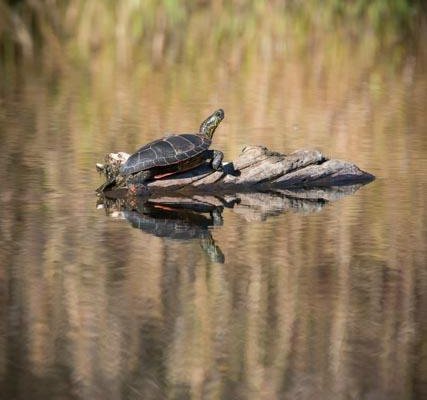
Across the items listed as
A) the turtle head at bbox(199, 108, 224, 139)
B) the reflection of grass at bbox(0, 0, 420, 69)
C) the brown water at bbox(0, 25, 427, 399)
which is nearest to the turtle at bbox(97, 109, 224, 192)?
the brown water at bbox(0, 25, 427, 399)

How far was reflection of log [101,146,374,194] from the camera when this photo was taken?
9.34 metres

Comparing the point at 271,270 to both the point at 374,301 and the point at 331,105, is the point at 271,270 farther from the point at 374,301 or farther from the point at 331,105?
the point at 331,105

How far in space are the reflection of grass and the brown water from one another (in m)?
5.21

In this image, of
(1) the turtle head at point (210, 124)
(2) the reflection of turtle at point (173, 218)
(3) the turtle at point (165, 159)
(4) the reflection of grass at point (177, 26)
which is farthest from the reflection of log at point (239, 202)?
(4) the reflection of grass at point (177, 26)

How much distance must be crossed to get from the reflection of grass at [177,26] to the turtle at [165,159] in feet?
24.5

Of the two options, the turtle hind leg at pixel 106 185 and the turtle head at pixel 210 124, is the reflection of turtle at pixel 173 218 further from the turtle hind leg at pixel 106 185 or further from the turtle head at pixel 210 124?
the turtle head at pixel 210 124

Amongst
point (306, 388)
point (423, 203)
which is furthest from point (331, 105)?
point (306, 388)

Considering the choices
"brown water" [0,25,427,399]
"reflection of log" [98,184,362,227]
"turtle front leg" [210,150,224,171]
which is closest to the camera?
"brown water" [0,25,427,399]

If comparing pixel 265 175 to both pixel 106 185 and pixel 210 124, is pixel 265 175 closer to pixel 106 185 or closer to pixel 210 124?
pixel 210 124

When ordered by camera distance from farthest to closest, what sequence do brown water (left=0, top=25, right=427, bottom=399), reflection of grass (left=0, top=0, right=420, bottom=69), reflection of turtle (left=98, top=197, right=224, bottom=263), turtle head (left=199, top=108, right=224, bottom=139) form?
reflection of grass (left=0, top=0, right=420, bottom=69) < turtle head (left=199, top=108, right=224, bottom=139) < reflection of turtle (left=98, top=197, right=224, bottom=263) < brown water (left=0, top=25, right=427, bottom=399)

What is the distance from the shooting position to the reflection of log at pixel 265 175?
9.34m

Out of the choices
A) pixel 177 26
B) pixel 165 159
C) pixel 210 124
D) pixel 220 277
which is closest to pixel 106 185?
pixel 165 159

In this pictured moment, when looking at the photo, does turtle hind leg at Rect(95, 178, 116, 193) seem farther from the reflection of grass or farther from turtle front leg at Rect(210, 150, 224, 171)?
the reflection of grass

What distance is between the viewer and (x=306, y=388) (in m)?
5.02
